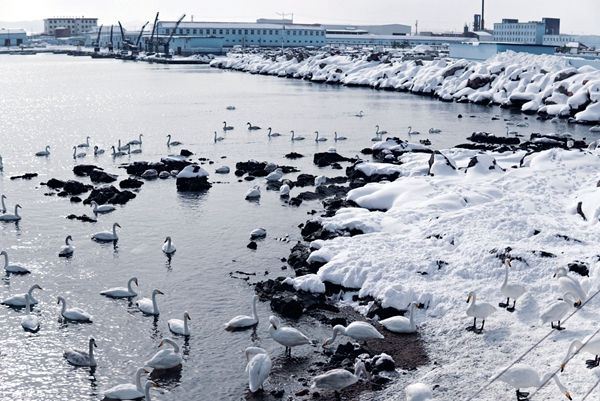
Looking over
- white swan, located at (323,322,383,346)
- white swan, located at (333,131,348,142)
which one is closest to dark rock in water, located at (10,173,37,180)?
white swan, located at (333,131,348,142)

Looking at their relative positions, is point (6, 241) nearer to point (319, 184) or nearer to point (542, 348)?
point (319, 184)

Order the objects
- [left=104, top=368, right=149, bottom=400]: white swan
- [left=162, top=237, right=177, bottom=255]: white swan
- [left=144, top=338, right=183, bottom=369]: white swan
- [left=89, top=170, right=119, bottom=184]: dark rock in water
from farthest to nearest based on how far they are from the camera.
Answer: [left=89, top=170, right=119, bottom=184]: dark rock in water < [left=162, top=237, right=177, bottom=255]: white swan < [left=144, top=338, right=183, bottom=369]: white swan < [left=104, top=368, right=149, bottom=400]: white swan

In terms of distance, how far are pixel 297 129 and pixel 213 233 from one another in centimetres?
2555

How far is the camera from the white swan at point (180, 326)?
50.5 ft

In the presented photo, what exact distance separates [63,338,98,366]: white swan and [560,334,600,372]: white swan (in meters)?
9.45

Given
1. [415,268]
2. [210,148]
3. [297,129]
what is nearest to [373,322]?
[415,268]

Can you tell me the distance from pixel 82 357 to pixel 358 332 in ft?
19.6

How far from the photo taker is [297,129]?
4788cm

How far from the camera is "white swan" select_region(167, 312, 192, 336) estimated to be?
15.4 metres

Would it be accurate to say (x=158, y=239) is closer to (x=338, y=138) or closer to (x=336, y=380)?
(x=336, y=380)

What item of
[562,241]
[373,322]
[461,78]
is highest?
[461,78]

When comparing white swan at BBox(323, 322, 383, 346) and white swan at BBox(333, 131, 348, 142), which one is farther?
white swan at BBox(333, 131, 348, 142)

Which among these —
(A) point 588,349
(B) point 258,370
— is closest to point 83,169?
(B) point 258,370

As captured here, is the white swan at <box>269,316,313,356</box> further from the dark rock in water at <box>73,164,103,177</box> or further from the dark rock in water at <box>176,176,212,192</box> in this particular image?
the dark rock in water at <box>73,164,103,177</box>
